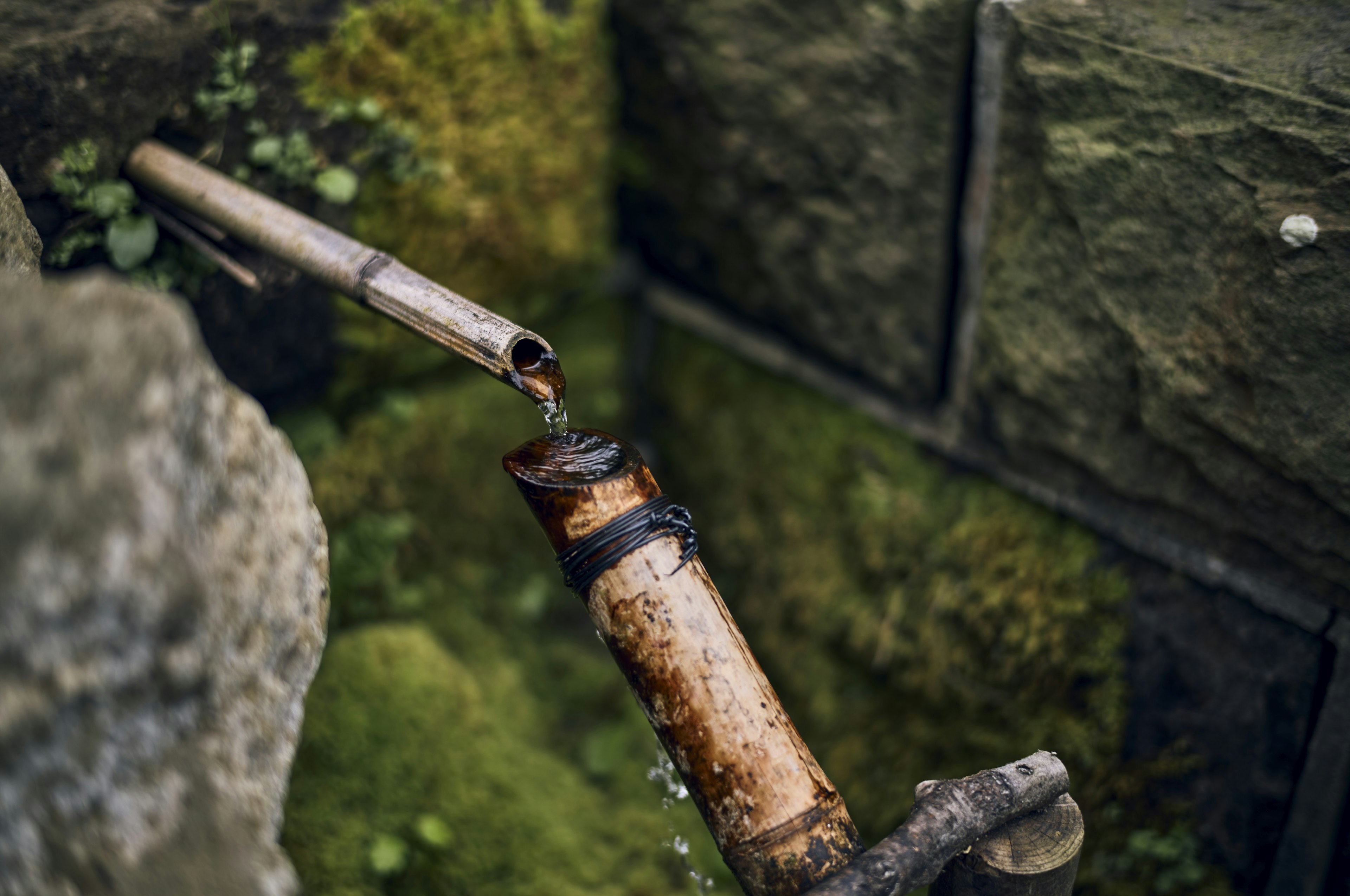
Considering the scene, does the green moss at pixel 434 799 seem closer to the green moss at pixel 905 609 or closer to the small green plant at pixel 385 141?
the green moss at pixel 905 609

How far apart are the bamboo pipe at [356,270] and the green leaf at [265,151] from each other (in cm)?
9

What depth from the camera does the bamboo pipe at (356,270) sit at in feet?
5.59

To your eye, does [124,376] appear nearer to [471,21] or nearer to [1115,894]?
[471,21]

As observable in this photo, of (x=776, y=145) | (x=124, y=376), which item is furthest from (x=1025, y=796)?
(x=776, y=145)

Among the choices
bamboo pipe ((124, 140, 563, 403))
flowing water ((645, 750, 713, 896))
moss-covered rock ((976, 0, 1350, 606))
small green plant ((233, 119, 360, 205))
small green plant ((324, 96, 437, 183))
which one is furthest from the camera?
small green plant ((324, 96, 437, 183))

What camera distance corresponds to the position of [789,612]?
3.03m

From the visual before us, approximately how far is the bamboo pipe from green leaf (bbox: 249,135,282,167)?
0.31 ft

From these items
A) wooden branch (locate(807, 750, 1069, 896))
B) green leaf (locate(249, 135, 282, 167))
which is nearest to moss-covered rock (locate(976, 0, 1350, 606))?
wooden branch (locate(807, 750, 1069, 896))

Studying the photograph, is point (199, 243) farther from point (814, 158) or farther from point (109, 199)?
point (814, 158)

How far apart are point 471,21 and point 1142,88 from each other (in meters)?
1.96

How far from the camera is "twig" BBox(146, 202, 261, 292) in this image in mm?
2244

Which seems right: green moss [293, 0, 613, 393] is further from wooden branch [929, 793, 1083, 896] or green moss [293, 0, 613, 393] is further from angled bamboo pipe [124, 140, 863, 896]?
wooden branch [929, 793, 1083, 896]

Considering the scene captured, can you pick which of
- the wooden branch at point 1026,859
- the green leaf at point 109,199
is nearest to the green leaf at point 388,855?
the wooden branch at point 1026,859

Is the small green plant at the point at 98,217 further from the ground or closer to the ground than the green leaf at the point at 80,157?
closer to the ground
